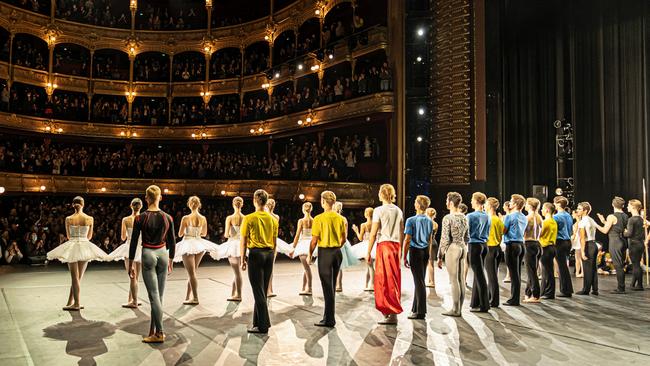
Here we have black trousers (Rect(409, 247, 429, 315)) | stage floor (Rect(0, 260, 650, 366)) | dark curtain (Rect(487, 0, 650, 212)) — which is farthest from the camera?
dark curtain (Rect(487, 0, 650, 212))

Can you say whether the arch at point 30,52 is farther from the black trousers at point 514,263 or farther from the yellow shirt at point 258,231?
the black trousers at point 514,263

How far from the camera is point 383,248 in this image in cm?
804

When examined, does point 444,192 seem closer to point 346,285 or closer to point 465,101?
point 465,101

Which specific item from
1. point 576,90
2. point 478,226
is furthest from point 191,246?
point 576,90

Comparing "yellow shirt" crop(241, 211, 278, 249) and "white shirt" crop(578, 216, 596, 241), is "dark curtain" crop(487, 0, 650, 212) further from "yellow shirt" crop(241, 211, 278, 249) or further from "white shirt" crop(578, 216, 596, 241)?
"yellow shirt" crop(241, 211, 278, 249)

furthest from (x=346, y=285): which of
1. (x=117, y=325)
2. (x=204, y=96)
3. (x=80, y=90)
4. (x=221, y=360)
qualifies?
(x=80, y=90)

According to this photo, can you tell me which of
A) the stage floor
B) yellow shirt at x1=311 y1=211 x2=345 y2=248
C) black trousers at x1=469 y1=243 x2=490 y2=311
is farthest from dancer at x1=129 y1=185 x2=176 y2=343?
black trousers at x1=469 y1=243 x2=490 y2=311

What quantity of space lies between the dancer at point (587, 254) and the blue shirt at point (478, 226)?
3230 mm

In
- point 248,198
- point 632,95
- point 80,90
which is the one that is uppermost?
point 80,90

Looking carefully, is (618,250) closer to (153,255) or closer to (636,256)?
(636,256)

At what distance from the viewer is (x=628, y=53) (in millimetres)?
15031

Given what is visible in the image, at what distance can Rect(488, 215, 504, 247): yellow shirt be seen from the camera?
964cm

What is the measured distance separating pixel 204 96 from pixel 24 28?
33.3 ft

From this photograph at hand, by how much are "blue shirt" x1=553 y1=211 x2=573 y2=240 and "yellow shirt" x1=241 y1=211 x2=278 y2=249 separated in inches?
258
